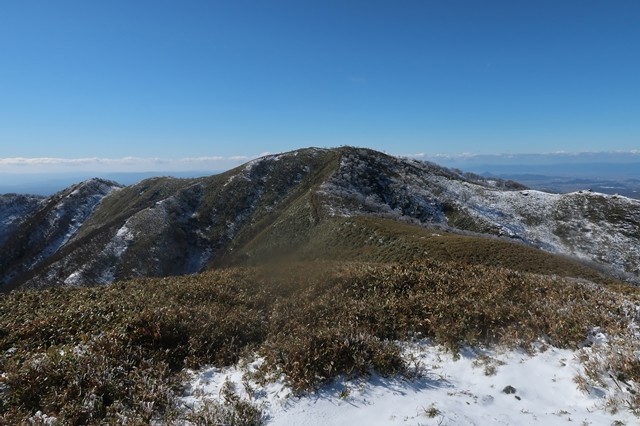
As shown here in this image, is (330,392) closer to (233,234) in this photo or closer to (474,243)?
(474,243)

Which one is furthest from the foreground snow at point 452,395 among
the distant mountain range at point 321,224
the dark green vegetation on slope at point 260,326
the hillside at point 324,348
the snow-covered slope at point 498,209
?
the snow-covered slope at point 498,209

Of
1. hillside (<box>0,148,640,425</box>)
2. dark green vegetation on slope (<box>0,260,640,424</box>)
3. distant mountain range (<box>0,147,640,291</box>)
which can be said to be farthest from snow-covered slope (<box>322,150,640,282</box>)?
hillside (<box>0,148,640,425</box>)

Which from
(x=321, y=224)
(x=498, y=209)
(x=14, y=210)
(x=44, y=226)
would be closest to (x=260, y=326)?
(x=321, y=224)

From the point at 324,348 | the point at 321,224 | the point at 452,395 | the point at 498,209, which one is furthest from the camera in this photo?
the point at 498,209

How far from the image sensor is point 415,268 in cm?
1642

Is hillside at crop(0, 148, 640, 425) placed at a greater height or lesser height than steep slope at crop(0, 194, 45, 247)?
greater

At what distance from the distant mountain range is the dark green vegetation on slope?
26.5 m

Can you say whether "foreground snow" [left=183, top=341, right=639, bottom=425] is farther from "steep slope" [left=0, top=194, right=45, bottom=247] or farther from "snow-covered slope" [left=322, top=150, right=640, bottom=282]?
"steep slope" [left=0, top=194, right=45, bottom=247]

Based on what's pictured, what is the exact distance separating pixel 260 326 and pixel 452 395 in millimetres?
6442

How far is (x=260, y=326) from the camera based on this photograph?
39.4ft

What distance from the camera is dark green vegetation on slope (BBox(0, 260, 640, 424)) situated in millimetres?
8281

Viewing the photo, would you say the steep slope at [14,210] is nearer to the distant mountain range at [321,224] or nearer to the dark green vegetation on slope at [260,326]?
the distant mountain range at [321,224]

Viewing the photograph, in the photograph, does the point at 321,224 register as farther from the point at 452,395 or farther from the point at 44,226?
the point at 44,226

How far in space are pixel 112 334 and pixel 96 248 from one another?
80492 mm
